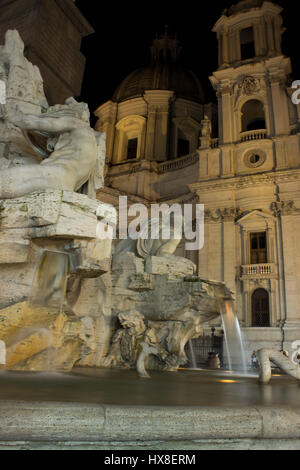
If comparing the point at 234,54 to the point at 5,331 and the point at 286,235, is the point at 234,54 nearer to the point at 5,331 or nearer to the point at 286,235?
the point at 286,235

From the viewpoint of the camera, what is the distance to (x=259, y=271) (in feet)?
72.4

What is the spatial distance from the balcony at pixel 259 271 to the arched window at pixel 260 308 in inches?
36.0

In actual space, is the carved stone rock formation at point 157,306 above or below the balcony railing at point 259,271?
below

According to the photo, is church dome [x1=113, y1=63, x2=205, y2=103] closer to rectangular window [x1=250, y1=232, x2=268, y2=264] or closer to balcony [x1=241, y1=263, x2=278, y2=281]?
rectangular window [x1=250, y1=232, x2=268, y2=264]

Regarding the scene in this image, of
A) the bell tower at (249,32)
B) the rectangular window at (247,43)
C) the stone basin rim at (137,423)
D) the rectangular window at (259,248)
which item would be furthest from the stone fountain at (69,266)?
the rectangular window at (247,43)

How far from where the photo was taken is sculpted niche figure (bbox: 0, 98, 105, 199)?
4.48 meters

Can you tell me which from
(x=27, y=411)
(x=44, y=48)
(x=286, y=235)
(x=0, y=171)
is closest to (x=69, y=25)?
(x=44, y=48)

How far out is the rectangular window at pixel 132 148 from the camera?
33.9 m

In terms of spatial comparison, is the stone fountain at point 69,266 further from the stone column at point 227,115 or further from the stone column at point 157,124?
the stone column at point 157,124

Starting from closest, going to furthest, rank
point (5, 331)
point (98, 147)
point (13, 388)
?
1. point (13, 388)
2. point (5, 331)
3. point (98, 147)

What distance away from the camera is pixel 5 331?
4.37 m

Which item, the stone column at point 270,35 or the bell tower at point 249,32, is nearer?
the stone column at point 270,35

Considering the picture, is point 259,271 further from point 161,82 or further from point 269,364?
point 161,82
